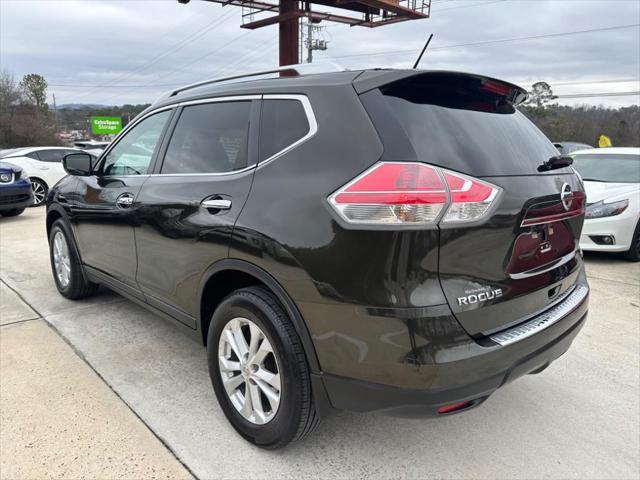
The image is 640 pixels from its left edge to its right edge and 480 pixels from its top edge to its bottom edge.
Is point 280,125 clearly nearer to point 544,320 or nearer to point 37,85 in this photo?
point 544,320

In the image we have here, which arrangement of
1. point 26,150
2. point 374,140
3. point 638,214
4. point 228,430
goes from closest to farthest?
point 374,140 < point 228,430 < point 638,214 < point 26,150

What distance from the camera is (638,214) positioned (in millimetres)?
6523

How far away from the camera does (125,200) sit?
10.8 feet

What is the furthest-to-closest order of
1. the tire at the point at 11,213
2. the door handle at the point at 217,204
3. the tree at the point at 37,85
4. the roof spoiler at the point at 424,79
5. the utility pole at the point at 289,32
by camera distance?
the tree at the point at 37,85
the utility pole at the point at 289,32
the tire at the point at 11,213
the door handle at the point at 217,204
the roof spoiler at the point at 424,79

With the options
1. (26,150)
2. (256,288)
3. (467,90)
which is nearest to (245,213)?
(256,288)

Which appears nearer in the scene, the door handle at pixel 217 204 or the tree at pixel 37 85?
the door handle at pixel 217 204

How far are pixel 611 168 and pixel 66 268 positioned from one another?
291 inches

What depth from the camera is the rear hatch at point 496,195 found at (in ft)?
6.24

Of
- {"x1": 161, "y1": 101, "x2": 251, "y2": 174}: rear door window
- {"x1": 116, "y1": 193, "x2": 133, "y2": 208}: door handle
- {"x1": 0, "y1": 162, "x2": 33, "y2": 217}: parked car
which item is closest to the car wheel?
{"x1": 0, "y1": 162, "x2": 33, "y2": 217}: parked car

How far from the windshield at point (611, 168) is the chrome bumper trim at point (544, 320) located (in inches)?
201

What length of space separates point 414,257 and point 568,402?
1.88 meters

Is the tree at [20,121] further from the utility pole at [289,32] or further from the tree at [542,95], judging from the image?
the tree at [542,95]

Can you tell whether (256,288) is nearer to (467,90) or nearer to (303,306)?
(303,306)

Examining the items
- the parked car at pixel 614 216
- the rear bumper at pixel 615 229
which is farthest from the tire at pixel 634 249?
the rear bumper at pixel 615 229
